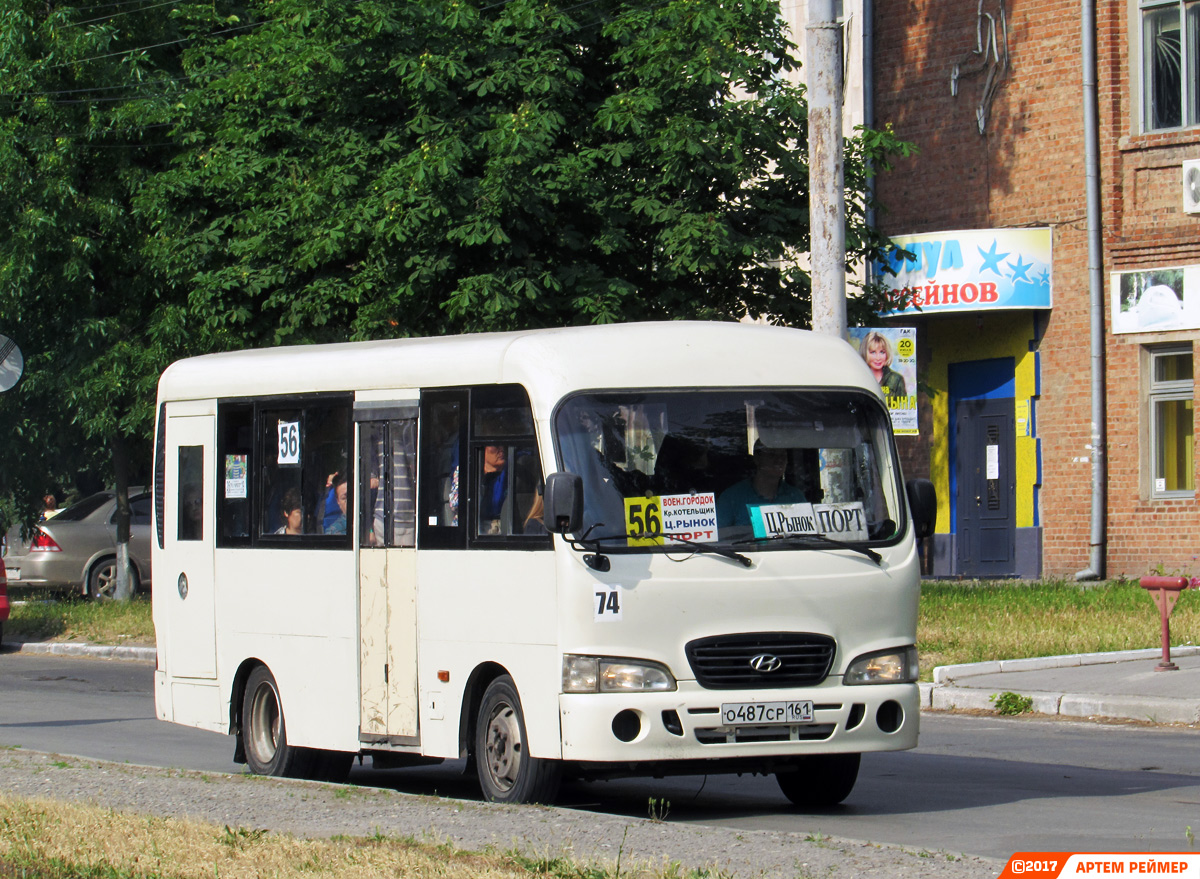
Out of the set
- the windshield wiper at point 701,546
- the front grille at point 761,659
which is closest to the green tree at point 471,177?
the windshield wiper at point 701,546

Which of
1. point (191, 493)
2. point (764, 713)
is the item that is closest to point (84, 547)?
point (191, 493)

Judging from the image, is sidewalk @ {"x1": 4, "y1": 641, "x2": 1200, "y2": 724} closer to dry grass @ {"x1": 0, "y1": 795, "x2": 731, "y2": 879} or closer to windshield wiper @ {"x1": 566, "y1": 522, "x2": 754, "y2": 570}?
windshield wiper @ {"x1": 566, "y1": 522, "x2": 754, "y2": 570}

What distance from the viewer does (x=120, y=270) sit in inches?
971

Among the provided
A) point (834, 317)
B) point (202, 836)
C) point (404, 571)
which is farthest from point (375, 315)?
point (202, 836)

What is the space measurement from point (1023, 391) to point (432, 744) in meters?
17.8

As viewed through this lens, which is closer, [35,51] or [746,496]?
[746,496]

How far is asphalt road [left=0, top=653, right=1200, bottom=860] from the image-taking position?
8.19m

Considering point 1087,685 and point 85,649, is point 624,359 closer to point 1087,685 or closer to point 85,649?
point 1087,685

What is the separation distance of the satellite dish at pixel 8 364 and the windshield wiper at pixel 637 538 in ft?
34.9

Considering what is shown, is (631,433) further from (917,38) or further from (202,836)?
(917,38)

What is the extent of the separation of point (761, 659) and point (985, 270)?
684 inches

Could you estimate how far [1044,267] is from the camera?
2494 centimetres

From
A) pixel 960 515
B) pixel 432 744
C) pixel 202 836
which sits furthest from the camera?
pixel 960 515

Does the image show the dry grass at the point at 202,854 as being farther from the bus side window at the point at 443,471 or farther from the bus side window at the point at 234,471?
the bus side window at the point at 234,471
